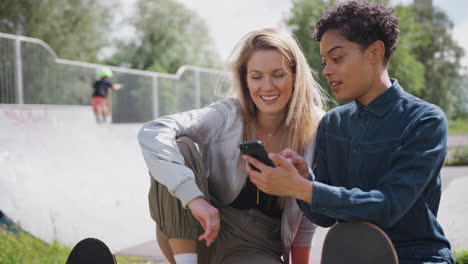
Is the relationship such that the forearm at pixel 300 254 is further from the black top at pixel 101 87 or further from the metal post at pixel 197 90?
the metal post at pixel 197 90

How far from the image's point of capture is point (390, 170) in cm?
171

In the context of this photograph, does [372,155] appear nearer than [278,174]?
No

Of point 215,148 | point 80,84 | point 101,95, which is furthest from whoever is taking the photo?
point 101,95

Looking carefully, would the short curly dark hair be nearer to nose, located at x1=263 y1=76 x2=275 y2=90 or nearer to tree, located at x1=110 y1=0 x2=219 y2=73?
nose, located at x1=263 y1=76 x2=275 y2=90

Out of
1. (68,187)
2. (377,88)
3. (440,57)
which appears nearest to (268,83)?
(377,88)

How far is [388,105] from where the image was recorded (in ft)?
6.21

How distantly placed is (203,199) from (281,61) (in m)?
0.84

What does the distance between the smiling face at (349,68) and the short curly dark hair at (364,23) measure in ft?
0.10

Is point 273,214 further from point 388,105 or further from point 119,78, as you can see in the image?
point 119,78

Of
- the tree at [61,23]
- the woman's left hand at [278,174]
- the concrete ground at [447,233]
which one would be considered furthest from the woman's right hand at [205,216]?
the tree at [61,23]

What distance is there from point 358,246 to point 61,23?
29.8 m

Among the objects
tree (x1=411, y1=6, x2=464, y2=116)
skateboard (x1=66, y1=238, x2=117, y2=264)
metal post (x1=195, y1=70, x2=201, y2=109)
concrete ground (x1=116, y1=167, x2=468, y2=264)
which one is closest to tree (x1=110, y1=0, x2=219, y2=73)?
tree (x1=411, y1=6, x2=464, y2=116)

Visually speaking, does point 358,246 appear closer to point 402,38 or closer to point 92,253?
point 92,253

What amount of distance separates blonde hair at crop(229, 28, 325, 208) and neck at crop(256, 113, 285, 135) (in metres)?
0.05
